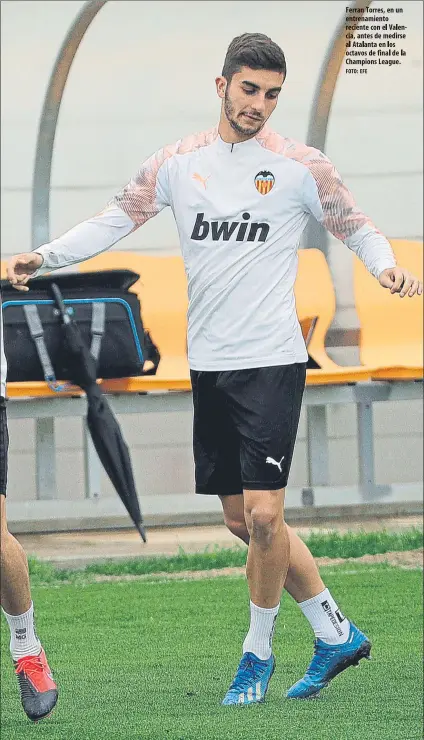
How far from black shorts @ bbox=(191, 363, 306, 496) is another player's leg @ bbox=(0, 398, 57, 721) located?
635 mm

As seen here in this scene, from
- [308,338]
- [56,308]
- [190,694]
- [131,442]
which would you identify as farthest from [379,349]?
[190,694]

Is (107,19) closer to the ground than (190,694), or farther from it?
farther from it

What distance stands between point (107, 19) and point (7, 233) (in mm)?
1471

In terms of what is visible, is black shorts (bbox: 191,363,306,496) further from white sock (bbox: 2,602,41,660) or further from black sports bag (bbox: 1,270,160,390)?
black sports bag (bbox: 1,270,160,390)

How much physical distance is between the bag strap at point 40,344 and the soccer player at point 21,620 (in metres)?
3.32

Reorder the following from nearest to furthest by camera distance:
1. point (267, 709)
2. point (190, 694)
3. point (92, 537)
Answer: point (267, 709) < point (190, 694) < point (92, 537)

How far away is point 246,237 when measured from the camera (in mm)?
4301

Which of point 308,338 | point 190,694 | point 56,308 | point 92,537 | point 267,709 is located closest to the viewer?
point 267,709

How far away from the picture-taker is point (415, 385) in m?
8.44

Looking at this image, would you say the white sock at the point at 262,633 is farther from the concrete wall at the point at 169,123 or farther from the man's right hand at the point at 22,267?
the concrete wall at the point at 169,123

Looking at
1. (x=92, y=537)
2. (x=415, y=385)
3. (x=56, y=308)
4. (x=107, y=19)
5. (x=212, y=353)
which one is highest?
(x=107, y=19)

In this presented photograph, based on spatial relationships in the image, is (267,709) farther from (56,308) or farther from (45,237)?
(45,237)

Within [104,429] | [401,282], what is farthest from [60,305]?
[401,282]

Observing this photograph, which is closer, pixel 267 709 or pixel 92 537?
pixel 267 709
